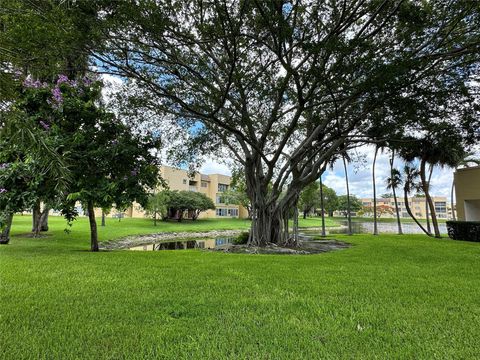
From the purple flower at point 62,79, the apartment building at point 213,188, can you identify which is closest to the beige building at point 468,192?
the purple flower at point 62,79

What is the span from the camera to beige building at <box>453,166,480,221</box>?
712 inches

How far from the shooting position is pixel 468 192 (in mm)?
18484

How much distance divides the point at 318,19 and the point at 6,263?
9913 millimetres

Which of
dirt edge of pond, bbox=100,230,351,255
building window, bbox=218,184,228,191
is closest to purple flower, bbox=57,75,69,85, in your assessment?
dirt edge of pond, bbox=100,230,351,255

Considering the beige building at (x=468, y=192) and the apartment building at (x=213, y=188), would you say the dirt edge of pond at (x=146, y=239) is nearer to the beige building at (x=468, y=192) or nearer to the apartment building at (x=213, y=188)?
the apartment building at (x=213, y=188)

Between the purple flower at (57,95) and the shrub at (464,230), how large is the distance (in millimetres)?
20455

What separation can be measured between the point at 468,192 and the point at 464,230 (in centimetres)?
349

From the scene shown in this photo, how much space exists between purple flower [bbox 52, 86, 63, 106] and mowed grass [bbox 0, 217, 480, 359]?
18.9 ft

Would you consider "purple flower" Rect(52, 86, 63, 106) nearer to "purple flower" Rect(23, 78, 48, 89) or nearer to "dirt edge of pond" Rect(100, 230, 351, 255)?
"purple flower" Rect(23, 78, 48, 89)

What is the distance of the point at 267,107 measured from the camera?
1251 centimetres

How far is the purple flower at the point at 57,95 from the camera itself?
9469 mm

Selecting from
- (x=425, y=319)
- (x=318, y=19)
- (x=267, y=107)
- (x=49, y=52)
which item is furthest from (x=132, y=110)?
(x=425, y=319)

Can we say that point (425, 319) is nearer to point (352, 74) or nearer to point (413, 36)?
point (352, 74)

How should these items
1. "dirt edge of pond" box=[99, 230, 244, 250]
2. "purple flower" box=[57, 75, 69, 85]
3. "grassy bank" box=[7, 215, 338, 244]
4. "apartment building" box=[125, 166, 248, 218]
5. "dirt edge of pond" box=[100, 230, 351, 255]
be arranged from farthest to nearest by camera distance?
"apartment building" box=[125, 166, 248, 218] → "grassy bank" box=[7, 215, 338, 244] → "dirt edge of pond" box=[99, 230, 244, 250] → "dirt edge of pond" box=[100, 230, 351, 255] → "purple flower" box=[57, 75, 69, 85]
